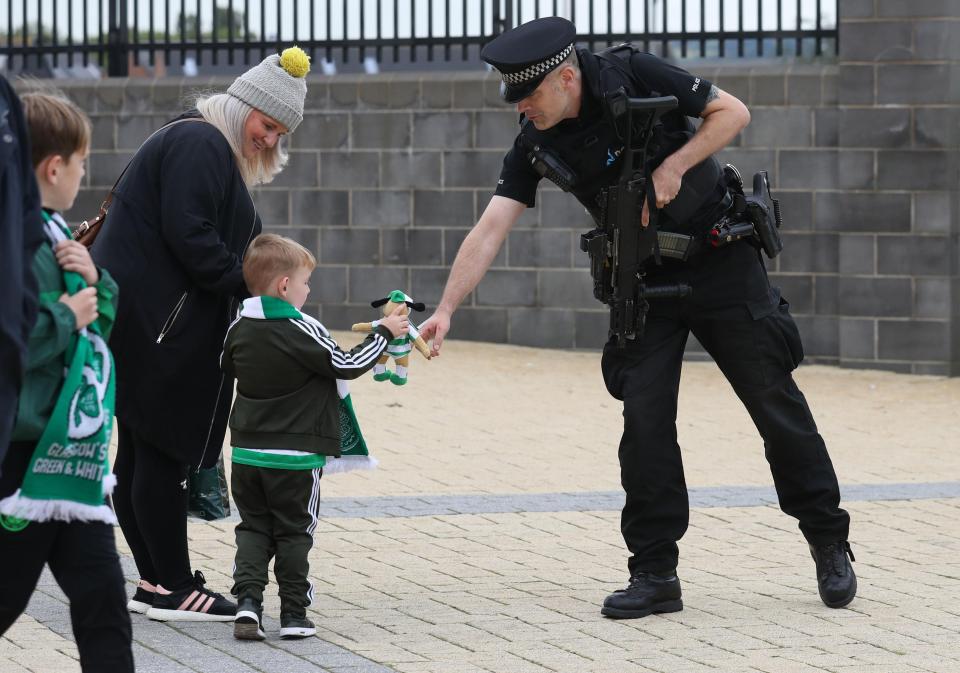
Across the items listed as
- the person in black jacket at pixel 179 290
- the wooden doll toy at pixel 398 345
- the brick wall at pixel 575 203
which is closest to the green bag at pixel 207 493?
the person in black jacket at pixel 179 290

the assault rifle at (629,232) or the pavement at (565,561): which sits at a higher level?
the assault rifle at (629,232)

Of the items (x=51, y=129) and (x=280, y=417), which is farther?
(x=280, y=417)

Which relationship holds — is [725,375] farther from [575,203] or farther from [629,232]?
[575,203]

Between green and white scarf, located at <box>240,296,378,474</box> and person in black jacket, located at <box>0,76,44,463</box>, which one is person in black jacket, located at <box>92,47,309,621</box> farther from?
person in black jacket, located at <box>0,76,44,463</box>

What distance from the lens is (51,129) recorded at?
3.41m

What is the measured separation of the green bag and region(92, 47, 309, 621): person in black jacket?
0.40 feet

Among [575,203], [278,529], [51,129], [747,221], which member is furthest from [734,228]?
[575,203]

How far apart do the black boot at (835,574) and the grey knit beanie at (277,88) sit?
81.4 inches

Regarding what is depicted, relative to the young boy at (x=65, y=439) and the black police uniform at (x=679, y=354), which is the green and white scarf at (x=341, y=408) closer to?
the black police uniform at (x=679, y=354)

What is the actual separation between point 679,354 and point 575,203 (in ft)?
21.2

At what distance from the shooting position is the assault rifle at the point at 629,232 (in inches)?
191

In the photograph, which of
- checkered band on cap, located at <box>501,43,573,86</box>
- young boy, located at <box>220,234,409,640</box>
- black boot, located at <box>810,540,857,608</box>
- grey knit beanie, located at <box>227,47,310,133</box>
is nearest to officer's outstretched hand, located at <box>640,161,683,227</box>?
checkered band on cap, located at <box>501,43,573,86</box>

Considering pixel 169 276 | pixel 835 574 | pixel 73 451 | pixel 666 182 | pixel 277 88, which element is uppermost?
pixel 277 88

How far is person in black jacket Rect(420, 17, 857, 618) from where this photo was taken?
4.92m
